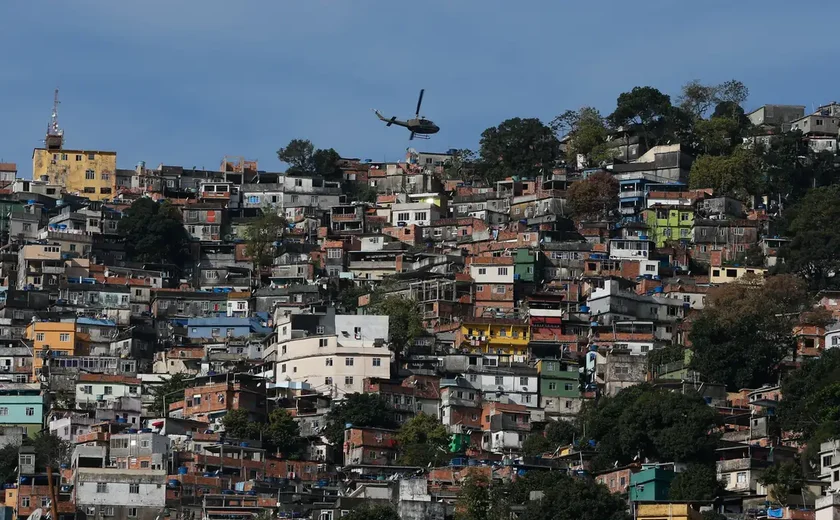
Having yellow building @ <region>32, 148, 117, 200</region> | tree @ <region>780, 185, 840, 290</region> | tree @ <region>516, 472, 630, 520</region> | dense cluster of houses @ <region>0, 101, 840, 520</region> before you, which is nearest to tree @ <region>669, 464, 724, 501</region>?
dense cluster of houses @ <region>0, 101, 840, 520</region>

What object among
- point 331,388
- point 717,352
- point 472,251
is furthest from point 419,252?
point 717,352

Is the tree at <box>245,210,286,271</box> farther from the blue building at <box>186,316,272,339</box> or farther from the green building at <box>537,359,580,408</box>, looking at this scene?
the green building at <box>537,359,580,408</box>

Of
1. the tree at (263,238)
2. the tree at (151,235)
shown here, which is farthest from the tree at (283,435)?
the tree at (151,235)

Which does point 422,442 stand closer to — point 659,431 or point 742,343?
point 659,431

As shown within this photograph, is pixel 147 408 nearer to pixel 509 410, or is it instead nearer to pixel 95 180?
pixel 509 410

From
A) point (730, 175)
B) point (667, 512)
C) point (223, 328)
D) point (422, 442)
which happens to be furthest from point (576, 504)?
point (730, 175)

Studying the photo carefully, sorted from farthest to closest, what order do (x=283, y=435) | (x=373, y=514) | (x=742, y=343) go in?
(x=742, y=343) → (x=283, y=435) → (x=373, y=514)

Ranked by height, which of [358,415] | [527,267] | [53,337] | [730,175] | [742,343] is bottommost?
[358,415]
